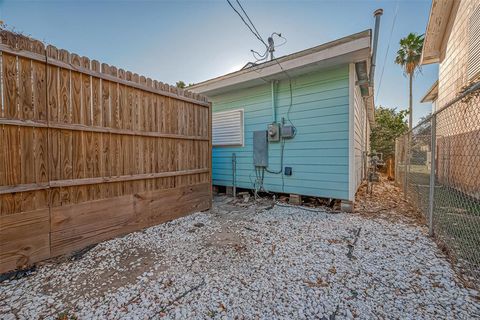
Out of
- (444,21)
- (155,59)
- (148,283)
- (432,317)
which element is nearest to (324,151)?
(432,317)

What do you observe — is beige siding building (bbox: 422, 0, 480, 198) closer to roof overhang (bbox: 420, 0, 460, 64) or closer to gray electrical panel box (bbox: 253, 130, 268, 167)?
roof overhang (bbox: 420, 0, 460, 64)

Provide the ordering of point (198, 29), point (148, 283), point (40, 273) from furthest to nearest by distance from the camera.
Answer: point (198, 29) < point (40, 273) < point (148, 283)

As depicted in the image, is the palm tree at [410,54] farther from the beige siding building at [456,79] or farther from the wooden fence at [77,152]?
the wooden fence at [77,152]

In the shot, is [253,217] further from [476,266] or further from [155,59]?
[155,59]

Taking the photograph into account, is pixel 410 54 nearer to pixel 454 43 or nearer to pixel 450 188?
pixel 454 43

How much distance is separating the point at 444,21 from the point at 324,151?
5.89 meters

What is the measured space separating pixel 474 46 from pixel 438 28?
8.39 feet

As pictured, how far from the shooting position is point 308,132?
14.0 ft

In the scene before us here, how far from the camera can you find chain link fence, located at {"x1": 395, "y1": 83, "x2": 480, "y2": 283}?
7.36 feet

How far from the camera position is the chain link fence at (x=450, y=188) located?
2.24m

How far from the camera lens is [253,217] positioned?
367cm

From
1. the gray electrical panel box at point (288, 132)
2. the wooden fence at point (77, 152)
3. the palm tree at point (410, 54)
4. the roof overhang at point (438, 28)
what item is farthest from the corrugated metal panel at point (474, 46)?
the palm tree at point (410, 54)

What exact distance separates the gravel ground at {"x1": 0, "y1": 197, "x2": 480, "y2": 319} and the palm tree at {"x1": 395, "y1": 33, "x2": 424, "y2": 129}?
12.1 metres

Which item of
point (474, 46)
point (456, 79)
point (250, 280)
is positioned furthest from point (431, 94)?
point (250, 280)
